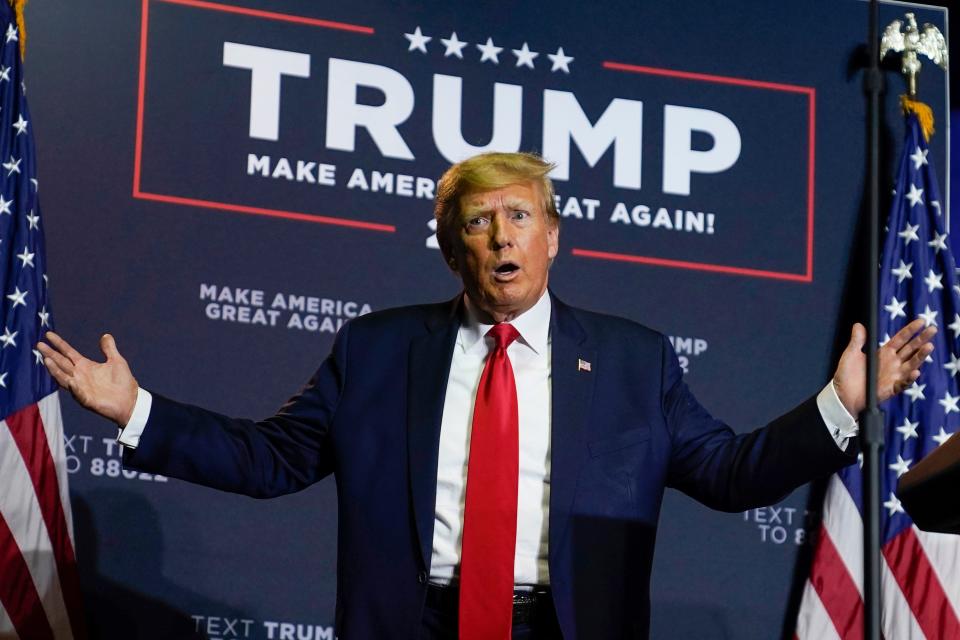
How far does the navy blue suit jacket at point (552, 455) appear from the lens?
8.86 feet

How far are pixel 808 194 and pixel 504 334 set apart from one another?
2.59 meters

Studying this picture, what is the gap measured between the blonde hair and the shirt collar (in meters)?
0.20

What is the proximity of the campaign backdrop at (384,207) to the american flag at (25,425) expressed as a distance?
16 cm

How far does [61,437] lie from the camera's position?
420 centimetres

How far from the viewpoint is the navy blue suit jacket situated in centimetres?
270

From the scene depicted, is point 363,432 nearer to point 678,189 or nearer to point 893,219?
point 678,189

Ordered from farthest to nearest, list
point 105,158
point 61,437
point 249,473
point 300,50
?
point 300,50 < point 105,158 < point 61,437 < point 249,473

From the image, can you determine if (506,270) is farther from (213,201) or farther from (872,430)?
(213,201)

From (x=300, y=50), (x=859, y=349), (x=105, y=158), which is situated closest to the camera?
(x=859, y=349)

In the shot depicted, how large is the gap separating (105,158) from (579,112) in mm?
1655

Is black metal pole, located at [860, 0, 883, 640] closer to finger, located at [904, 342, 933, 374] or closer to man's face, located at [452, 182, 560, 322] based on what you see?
finger, located at [904, 342, 933, 374]

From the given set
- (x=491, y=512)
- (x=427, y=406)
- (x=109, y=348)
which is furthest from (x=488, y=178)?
(x=109, y=348)

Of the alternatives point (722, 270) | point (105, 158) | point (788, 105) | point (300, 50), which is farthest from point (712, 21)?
point (105, 158)

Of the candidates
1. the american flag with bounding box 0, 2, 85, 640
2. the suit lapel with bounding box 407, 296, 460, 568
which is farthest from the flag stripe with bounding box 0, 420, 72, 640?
the suit lapel with bounding box 407, 296, 460, 568
